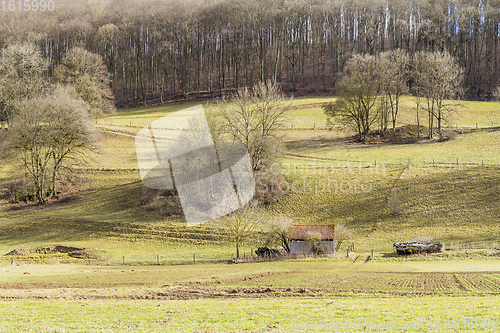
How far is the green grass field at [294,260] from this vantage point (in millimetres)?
13969

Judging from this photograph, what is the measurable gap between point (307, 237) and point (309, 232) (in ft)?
1.89

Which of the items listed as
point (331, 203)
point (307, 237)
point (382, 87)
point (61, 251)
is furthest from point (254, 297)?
point (382, 87)

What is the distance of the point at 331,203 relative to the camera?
4397cm

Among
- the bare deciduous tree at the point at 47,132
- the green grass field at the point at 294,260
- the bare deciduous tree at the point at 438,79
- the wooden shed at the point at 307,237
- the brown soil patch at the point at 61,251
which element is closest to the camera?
the green grass field at the point at 294,260

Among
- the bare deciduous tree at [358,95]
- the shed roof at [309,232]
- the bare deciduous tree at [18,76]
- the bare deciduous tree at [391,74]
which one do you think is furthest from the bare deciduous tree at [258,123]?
the bare deciduous tree at [18,76]

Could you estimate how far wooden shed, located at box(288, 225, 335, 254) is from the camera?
1344 inches

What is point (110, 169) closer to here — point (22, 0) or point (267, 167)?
point (267, 167)

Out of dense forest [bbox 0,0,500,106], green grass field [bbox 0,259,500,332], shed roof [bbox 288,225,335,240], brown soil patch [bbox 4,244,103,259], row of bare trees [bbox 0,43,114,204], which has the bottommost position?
brown soil patch [bbox 4,244,103,259]

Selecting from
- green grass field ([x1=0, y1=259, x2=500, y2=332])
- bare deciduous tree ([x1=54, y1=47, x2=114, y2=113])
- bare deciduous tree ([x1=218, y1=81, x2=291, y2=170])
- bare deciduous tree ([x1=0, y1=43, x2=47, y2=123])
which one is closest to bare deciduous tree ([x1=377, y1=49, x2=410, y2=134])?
bare deciduous tree ([x1=218, y1=81, x2=291, y2=170])

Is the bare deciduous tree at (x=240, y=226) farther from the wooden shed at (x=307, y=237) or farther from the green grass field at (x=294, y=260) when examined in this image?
the wooden shed at (x=307, y=237)

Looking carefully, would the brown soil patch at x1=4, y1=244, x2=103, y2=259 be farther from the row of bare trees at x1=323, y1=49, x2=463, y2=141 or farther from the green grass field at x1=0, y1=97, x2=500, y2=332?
the row of bare trees at x1=323, y1=49, x2=463, y2=141

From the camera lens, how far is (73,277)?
24.4 metres

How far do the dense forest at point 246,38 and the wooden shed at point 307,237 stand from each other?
63.0 m

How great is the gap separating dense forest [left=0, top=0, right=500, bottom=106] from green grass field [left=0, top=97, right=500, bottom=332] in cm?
2662
